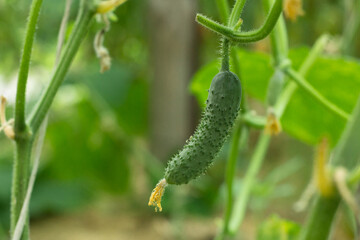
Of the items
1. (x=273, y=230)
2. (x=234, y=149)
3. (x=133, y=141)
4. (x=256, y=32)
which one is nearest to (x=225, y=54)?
(x=256, y=32)

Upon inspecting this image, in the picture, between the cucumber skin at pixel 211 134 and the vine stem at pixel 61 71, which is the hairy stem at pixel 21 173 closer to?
the vine stem at pixel 61 71

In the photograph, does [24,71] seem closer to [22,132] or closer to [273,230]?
[22,132]

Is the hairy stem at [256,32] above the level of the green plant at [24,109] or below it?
above

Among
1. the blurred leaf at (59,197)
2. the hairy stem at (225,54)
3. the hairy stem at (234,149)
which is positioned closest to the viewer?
the hairy stem at (225,54)

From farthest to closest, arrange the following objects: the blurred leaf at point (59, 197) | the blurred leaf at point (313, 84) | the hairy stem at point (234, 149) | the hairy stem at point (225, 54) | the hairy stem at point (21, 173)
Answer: the blurred leaf at point (59, 197) → the blurred leaf at point (313, 84) → the hairy stem at point (234, 149) → the hairy stem at point (21, 173) → the hairy stem at point (225, 54)

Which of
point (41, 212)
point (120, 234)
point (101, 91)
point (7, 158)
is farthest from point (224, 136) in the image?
point (7, 158)

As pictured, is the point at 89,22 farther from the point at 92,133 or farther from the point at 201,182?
the point at 92,133

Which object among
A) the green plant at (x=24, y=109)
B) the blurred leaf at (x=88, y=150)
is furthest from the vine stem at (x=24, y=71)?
the blurred leaf at (x=88, y=150)
